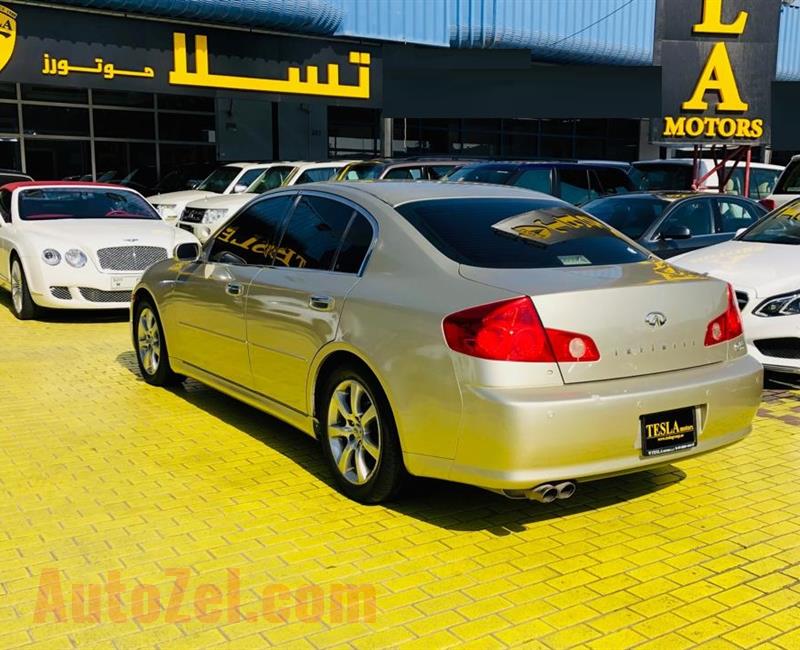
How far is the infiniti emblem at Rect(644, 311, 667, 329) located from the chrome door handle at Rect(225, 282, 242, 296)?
2.52m

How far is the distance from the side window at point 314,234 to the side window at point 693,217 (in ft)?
18.0

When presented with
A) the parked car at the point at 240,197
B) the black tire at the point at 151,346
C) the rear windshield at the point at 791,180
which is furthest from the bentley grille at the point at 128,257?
the rear windshield at the point at 791,180

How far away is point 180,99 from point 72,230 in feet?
47.3

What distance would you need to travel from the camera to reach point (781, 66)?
2755 centimetres

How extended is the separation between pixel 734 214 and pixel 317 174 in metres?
7.88

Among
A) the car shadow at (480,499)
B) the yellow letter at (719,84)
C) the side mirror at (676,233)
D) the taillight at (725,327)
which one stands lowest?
the car shadow at (480,499)

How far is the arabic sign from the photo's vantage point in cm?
1766

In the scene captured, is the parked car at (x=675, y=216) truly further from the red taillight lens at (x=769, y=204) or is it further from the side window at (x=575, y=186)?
the side window at (x=575, y=186)

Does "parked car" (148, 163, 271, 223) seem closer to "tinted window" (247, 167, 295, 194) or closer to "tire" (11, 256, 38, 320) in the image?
"tinted window" (247, 167, 295, 194)

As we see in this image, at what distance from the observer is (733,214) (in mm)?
Answer: 10367

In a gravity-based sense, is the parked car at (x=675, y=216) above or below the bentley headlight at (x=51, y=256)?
above

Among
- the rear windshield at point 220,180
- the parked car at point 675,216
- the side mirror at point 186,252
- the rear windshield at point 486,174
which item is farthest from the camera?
the rear windshield at point 220,180

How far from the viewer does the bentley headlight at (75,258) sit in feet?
32.0

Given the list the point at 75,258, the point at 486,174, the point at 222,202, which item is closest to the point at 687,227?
the point at 486,174
